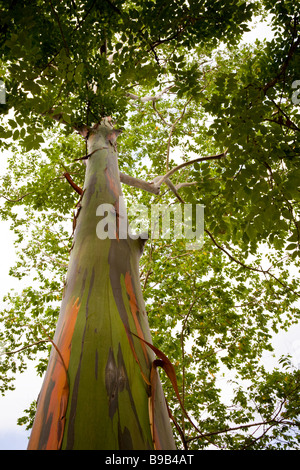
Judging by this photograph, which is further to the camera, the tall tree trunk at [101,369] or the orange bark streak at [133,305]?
the orange bark streak at [133,305]

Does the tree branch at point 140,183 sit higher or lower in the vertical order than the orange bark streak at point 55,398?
higher

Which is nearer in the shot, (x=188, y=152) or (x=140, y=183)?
(x=140, y=183)

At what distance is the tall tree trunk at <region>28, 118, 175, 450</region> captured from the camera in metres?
0.83

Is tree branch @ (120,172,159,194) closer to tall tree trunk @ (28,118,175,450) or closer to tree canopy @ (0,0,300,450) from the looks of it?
tree canopy @ (0,0,300,450)

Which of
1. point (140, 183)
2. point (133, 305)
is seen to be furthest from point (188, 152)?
point (133, 305)

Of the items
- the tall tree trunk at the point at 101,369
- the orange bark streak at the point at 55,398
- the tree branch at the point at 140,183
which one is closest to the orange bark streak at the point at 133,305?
the tall tree trunk at the point at 101,369

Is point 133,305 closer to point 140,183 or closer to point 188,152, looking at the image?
point 140,183

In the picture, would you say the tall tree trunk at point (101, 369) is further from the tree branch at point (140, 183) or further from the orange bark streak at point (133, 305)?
the tree branch at point (140, 183)

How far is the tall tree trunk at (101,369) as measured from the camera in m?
0.83

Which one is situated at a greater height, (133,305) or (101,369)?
(133,305)

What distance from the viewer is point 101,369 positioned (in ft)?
3.17

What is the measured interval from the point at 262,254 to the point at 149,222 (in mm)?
3224
